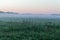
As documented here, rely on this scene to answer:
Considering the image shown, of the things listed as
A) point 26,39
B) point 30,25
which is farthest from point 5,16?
point 26,39

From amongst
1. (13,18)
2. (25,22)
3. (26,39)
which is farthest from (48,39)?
(13,18)

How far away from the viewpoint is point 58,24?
7996 millimetres

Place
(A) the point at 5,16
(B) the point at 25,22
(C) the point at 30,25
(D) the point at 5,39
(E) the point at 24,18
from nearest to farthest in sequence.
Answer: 1. (D) the point at 5,39
2. (C) the point at 30,25
3. (B) the point at 25,22
4. (A) the point at 5,16
5. (E) the point at 24,18

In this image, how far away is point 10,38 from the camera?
5.08 meters

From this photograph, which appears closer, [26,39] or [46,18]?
[26,39]

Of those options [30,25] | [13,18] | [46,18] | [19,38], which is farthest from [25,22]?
[19,38]

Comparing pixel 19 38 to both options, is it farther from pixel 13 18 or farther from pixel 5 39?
pixel 13 18

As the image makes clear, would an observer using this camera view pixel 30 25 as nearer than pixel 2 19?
Yes

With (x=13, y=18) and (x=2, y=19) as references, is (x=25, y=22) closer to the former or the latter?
(x=13, y=18)

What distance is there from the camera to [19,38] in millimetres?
5062

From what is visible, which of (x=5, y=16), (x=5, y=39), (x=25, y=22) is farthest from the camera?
(x=5, y=16)

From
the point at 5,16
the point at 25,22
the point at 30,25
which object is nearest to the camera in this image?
the point at 30,25

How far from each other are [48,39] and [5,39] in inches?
59.4

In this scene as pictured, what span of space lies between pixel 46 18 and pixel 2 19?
8.72 ft
